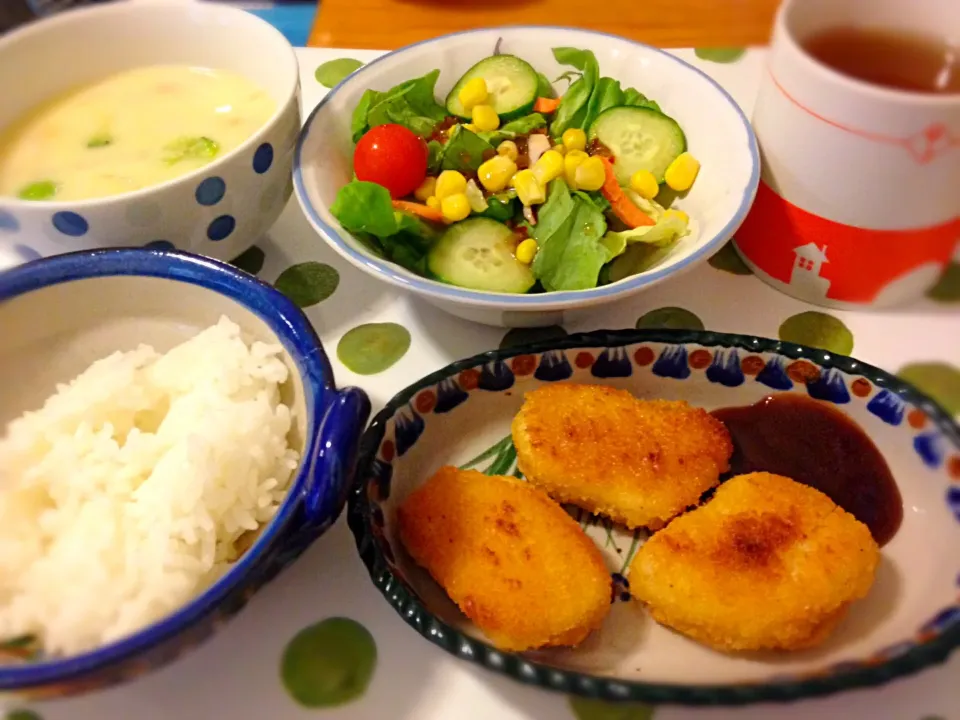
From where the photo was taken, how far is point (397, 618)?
103cm

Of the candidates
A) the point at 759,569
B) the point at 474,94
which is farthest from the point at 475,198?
the point at 759,569

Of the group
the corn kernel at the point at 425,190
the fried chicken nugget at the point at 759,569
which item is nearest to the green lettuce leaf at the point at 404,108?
the corn kernel at the point at 425,190

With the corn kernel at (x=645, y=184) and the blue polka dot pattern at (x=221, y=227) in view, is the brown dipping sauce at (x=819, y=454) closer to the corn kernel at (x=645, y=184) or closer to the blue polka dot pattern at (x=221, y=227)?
the corn kernel at (x=645, y=184)

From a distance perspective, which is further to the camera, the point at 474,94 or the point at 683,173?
the point at 474,94

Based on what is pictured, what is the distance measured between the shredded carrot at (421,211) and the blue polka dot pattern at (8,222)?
1.98 ft

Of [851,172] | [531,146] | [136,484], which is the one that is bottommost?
[136,484]

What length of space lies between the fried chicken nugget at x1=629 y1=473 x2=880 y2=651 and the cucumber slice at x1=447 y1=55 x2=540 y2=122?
0.90 m

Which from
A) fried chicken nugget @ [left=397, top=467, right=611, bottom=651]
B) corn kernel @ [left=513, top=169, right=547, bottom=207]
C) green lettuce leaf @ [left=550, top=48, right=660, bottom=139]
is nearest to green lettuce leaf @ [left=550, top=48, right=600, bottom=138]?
green lettuce leaf @ [left=550, top=48, right=660, bottom=139]

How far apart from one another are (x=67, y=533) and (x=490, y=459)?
0.59 metres

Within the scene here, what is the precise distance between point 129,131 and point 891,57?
135 cm

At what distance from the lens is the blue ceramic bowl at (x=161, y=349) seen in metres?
0.79

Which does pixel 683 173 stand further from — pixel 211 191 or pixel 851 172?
pixel 211 191

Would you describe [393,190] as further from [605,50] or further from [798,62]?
[798,62]

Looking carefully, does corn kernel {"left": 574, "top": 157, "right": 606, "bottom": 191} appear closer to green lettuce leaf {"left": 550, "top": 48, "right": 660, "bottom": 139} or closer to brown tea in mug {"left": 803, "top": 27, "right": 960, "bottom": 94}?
green lettuce leaf {"left": 550, "top": 48, "right": 660, "bottom": 139}
